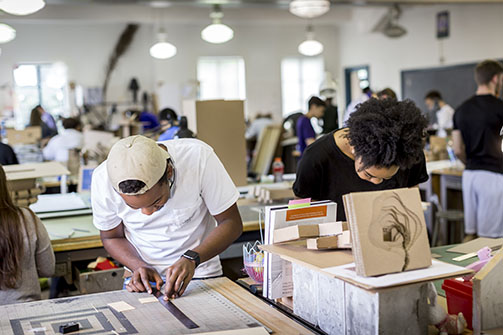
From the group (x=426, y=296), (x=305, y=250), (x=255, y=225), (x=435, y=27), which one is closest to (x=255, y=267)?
(x=305, y=250)

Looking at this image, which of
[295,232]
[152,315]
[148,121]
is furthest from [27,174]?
[148,121]

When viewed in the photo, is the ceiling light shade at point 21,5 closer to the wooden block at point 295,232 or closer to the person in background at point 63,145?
the wooden block at point 295,232

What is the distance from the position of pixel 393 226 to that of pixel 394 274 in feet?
0.40

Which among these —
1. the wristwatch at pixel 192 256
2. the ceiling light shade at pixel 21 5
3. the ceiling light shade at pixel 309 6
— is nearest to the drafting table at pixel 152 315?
the wristwatch at pixel 192 256

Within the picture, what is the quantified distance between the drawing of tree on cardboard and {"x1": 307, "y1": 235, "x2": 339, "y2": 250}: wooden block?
297 mm

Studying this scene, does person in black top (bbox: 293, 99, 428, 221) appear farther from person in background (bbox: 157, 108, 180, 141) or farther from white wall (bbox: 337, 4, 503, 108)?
white wall (bbox: 337, 4, 503, 108)

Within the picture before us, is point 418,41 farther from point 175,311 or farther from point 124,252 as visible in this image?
point 175,311

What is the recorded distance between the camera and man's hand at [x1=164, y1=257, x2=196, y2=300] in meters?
1.94

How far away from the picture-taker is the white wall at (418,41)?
1039 centimetres

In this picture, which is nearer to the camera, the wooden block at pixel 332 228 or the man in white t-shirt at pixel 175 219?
the wooden block at pixel 332 228

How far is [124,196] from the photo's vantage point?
1945mm

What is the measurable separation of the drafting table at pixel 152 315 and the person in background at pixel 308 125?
5510mm

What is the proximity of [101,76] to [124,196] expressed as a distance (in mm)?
12012

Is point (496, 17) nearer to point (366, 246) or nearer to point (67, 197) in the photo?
point (67, 197)
